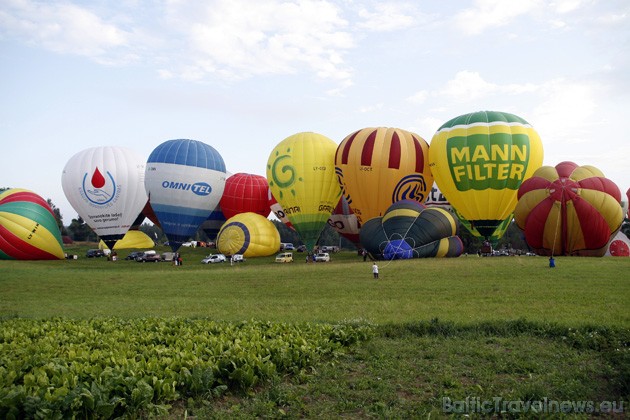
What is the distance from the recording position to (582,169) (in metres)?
31.8

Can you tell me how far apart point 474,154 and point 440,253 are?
6.64 meters

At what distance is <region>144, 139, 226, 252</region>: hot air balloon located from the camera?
42000 millimetres

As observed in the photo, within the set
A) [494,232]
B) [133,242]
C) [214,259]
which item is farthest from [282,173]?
[133,242]

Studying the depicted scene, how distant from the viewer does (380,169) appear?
35969 millimetres

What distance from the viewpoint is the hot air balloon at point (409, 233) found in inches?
1234

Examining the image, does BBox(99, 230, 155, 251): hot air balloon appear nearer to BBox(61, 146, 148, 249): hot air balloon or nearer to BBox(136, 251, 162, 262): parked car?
BBox(61, 146, 148, 249): hot air balloon

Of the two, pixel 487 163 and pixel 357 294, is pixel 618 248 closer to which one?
pixel 487 163

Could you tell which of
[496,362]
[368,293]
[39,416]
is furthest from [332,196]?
[39,416]

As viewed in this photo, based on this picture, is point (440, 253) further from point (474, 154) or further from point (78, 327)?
point (78, 327)

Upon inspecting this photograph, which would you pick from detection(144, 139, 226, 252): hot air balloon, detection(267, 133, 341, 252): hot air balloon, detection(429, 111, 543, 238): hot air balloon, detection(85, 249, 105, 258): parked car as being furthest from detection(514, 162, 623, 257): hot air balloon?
detection(85, 249, 105, 258): parked car

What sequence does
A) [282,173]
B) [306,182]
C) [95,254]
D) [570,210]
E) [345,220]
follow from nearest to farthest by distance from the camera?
[570,210], [306,182], [282,173], [345,220], [95,254]

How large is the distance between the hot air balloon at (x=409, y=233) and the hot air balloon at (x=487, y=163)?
2.35 m

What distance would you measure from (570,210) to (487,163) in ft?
18.4

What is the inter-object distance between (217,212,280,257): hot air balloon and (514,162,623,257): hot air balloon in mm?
21717
